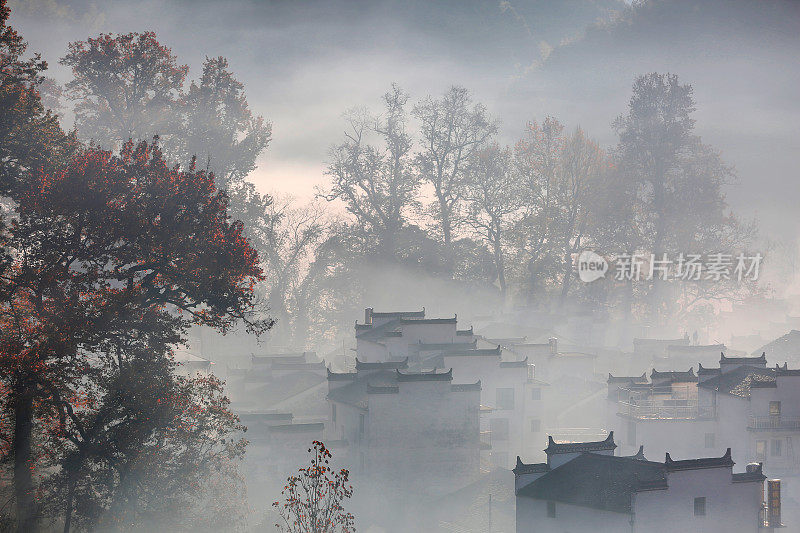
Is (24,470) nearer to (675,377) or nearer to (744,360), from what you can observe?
(675,377)

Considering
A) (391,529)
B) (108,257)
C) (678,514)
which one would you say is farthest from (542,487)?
(108,257)

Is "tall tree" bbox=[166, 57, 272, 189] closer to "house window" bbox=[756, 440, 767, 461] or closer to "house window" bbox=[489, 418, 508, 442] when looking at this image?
"house window" bbox=[489, 418, 508, 442]

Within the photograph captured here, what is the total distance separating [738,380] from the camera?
53.8 meters

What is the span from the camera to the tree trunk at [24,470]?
25328 millimetres

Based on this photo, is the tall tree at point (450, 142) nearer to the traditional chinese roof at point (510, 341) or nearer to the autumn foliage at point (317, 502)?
the traditional chinese roof at point (510, 341)

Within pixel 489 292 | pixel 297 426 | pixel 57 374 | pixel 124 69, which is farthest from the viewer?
pixel 489 292

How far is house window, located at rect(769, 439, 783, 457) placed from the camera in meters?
51.6

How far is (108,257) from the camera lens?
87.2 ft

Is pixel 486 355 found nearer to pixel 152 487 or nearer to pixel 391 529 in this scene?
pixel 391 529

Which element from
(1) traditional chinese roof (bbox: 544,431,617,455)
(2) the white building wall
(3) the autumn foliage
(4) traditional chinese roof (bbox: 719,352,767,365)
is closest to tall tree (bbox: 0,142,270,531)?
(3) the autumn foliage

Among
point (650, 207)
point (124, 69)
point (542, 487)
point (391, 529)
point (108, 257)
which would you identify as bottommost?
point (391, 529)

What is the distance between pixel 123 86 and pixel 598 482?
48.0m

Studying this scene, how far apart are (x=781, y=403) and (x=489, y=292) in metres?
35.5

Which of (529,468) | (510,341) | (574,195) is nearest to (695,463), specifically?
(529,468)
